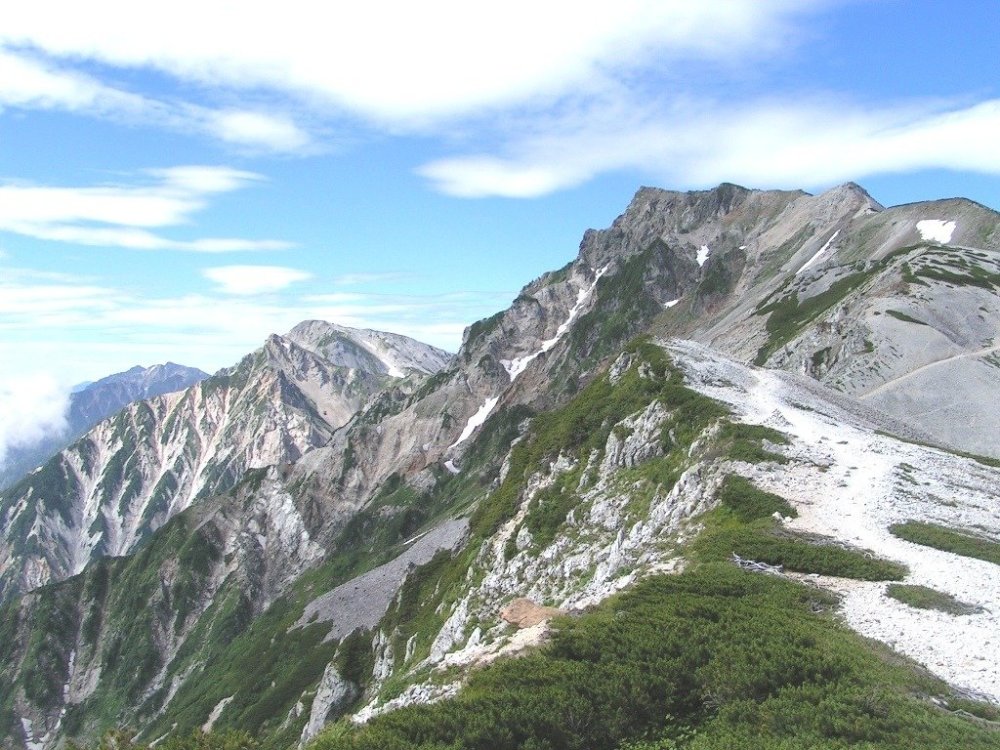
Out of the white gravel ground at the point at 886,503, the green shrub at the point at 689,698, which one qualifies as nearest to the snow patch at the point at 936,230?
the white gravel ground at the point at 886,503

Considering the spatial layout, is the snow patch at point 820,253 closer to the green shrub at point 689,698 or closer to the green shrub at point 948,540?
the green shrub at point 948,540

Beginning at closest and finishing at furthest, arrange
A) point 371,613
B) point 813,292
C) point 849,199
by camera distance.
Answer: point 371,613 < point 813,292 < point 849,199

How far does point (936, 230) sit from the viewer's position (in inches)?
5842

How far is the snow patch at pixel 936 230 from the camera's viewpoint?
5679 inches

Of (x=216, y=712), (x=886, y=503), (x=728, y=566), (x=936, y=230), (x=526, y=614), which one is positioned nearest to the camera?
(x=526, y=614)

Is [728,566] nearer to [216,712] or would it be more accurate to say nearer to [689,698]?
[689,698]

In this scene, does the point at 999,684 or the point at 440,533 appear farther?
the point at 440,533

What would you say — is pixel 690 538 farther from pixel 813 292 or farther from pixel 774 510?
pixel 813 292

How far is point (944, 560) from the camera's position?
87.5 feet

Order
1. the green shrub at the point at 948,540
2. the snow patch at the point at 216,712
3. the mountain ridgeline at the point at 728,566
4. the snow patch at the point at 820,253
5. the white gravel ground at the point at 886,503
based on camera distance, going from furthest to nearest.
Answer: the snow patch at the point at 820,253 < the snow patch at the point at 216,712 < the green shrub at the point at 948,540 < the white gravel ground at the point at 886,503 < the mountain ridgeline at the point at 728,566

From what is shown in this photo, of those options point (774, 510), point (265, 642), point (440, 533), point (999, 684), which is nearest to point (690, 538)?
point (774, 510)

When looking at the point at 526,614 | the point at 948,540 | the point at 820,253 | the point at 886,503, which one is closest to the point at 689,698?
the point at 526,614

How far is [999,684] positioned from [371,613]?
10907 cm

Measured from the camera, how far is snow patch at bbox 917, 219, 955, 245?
14425 centimetres
